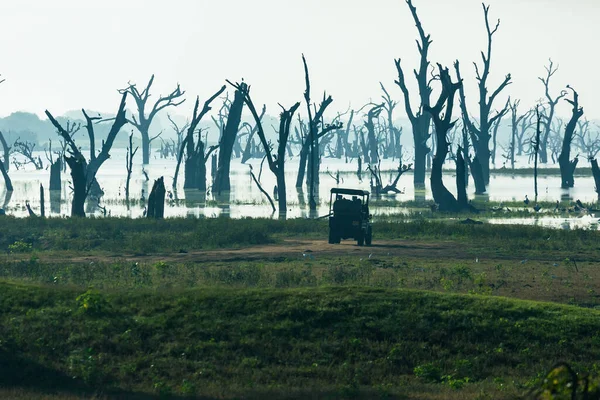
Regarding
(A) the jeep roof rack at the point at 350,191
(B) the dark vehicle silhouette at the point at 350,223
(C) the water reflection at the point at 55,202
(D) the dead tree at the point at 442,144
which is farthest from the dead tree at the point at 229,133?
(B) the dark vehicle silhouette at the point at 350,223

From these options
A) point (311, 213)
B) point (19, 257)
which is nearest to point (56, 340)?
point (19, 257)

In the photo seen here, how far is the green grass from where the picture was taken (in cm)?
1552

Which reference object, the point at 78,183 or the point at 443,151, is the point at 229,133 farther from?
the point at 78,183

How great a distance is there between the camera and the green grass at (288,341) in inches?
611

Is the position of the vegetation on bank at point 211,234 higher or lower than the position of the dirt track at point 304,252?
higher

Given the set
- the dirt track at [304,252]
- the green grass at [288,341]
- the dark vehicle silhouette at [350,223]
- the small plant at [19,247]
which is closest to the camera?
the green grass at [288,341]

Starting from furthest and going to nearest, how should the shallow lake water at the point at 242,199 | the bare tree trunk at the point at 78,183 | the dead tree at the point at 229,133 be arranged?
the dead tree at the point at 229,133 → the shallow lake water at the point at 242,199 → the bare tree trunk at the point at 78,183

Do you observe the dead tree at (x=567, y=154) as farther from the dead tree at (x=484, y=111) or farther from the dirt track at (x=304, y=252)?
the dirt track at (x=304, y=252)

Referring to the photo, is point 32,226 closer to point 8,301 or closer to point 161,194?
point 161,194

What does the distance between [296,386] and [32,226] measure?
26205mm

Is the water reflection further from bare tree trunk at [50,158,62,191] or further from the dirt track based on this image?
the dirt track

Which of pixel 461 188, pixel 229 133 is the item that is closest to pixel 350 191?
pixel 461 188

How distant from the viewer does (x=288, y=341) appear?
17.1 m

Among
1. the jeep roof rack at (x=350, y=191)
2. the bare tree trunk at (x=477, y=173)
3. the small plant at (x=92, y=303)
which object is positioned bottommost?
the small plant at (x=92, y=303)
